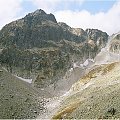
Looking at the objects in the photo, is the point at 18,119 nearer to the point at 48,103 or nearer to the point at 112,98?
the point at 48,103

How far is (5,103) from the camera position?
286ft

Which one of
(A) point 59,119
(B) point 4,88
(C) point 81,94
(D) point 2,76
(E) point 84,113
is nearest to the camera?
(E) point 84,113

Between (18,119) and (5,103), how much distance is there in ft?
27.5

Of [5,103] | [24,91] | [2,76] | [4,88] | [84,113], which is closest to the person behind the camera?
[84,113]

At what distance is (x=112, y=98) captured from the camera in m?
58.5

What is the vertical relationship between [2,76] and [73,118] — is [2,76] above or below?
above

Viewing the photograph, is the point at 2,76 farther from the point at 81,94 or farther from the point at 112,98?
the point at 112,98

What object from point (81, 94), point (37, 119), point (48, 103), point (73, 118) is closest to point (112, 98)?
point (73, 118)

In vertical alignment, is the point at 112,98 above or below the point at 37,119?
above

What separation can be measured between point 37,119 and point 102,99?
86.8ft

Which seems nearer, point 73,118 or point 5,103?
point 73,118

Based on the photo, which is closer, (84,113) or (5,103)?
(84,113)

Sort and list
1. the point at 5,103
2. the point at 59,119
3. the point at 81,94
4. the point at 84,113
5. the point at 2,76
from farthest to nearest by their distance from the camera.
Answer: the point at 2,76, the point at 81,94, the point at 5,103, the point at 59,119, the point at 84,113

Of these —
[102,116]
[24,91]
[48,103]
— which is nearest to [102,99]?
[102,116]
